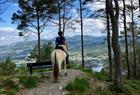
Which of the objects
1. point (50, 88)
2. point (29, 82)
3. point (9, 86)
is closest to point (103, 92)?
→ point (50, 88)

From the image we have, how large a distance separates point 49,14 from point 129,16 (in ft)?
28.3

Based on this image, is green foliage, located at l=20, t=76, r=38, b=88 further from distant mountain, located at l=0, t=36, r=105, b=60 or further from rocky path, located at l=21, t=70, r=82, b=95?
distant mountain, located at l=0, t=36, r=105, b=60

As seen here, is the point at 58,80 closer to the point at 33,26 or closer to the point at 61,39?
the point at 61,39

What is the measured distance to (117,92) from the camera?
696 inches

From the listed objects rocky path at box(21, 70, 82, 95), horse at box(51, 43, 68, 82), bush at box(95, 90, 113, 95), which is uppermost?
horse at box(51, 43, 68, 82)

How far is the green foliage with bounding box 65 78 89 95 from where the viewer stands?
1645cm

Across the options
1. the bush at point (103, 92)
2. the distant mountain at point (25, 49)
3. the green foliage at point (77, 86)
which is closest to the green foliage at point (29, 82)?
the green foliage at point (77, 86)

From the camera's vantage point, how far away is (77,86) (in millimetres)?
16672

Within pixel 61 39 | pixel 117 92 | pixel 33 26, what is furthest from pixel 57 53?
pixel 33 26

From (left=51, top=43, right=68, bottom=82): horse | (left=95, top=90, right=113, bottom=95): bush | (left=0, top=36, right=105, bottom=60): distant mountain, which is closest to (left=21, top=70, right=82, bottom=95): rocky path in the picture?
(left=51, top=43, right=68, bottom=82): horse

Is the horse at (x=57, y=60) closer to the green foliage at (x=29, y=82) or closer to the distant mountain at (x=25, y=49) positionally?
the green foliage at (x=29, y=82)

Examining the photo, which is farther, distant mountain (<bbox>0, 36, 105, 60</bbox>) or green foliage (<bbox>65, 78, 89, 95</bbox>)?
distant mountain (<bbox>0, 36, 105, 60</bbox>)

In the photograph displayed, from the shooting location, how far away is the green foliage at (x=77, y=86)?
1645cm

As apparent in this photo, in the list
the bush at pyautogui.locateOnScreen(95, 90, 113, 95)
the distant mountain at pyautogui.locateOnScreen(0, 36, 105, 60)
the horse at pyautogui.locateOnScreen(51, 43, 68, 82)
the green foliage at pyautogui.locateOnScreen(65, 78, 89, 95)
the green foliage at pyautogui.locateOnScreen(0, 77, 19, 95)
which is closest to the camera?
the green foliage at pyautogui.locateOnScreen(0, 77, 19, 95)
